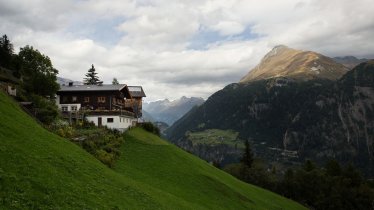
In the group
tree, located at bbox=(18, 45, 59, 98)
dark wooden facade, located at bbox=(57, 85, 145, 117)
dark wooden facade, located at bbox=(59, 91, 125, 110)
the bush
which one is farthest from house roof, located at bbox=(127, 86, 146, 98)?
the bush

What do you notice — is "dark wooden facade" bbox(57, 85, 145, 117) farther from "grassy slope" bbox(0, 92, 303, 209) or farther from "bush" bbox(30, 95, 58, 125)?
"grassy slope" bbox(0, 92, 303, 209)

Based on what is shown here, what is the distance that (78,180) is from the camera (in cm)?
3534

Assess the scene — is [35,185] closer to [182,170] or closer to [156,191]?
[156,191]

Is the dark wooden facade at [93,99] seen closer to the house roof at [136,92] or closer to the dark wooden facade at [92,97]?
the dark wooden facade at [92,97]

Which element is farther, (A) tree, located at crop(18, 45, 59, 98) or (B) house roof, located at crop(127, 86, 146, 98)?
(B) house roof, located at crop(127, 86, 146, 98)

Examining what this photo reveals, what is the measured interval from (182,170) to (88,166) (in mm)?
27297

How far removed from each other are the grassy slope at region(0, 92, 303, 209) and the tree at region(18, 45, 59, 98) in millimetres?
26631

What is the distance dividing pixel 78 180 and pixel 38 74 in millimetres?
54528

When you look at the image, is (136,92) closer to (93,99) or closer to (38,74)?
(93,99)

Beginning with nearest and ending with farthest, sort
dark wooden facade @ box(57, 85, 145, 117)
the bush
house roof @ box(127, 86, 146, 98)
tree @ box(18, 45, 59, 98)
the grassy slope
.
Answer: the grassy slope < the bush < tree @ box(18, 45, 59, 98) < dark wooden facade @ box(57, 85, 145, 117) < house roof @ box(127, 86, 146, 98)

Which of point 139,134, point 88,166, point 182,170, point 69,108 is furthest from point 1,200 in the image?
point 69,108

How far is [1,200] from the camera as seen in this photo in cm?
2492

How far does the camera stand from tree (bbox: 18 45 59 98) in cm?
8319

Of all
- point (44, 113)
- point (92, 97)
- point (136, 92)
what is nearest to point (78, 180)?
point (44, 113)
